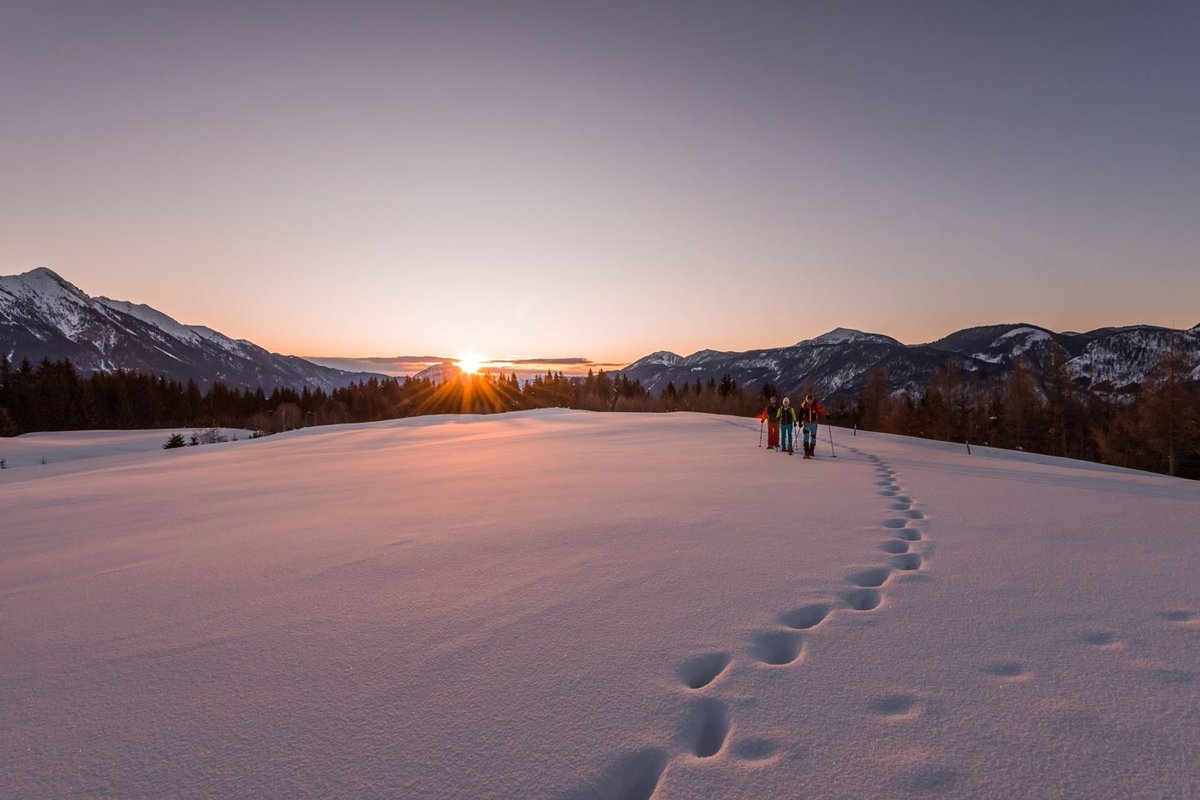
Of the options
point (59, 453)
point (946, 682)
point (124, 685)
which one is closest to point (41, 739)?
point (124, 685)

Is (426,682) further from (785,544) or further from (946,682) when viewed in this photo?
(785,544)

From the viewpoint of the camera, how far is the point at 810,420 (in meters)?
13.9

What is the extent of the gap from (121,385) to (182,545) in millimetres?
99718

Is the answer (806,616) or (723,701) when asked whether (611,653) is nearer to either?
(723,701)

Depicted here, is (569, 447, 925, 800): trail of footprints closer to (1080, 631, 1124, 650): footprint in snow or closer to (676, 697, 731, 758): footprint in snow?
(676, 697, 731, 758): footprint in snow

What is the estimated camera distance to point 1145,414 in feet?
110

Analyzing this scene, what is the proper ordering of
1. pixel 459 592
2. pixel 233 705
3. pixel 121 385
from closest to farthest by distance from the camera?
pixel 233 705 → pixel 459 592 → pixel 121 385

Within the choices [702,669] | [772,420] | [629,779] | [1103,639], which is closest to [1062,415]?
[772,420]

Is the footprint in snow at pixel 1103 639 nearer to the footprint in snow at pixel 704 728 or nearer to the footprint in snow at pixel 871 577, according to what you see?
the footprint in snow at pixel 871 577

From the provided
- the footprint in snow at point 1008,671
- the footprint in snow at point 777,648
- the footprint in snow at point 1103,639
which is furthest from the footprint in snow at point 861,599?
the footprint in snow at point 1103,639

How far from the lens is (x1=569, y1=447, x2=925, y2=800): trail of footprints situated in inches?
83.9

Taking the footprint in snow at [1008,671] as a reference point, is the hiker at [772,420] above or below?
above

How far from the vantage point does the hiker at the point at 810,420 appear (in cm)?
1379

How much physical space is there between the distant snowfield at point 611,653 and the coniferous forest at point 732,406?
132ft
